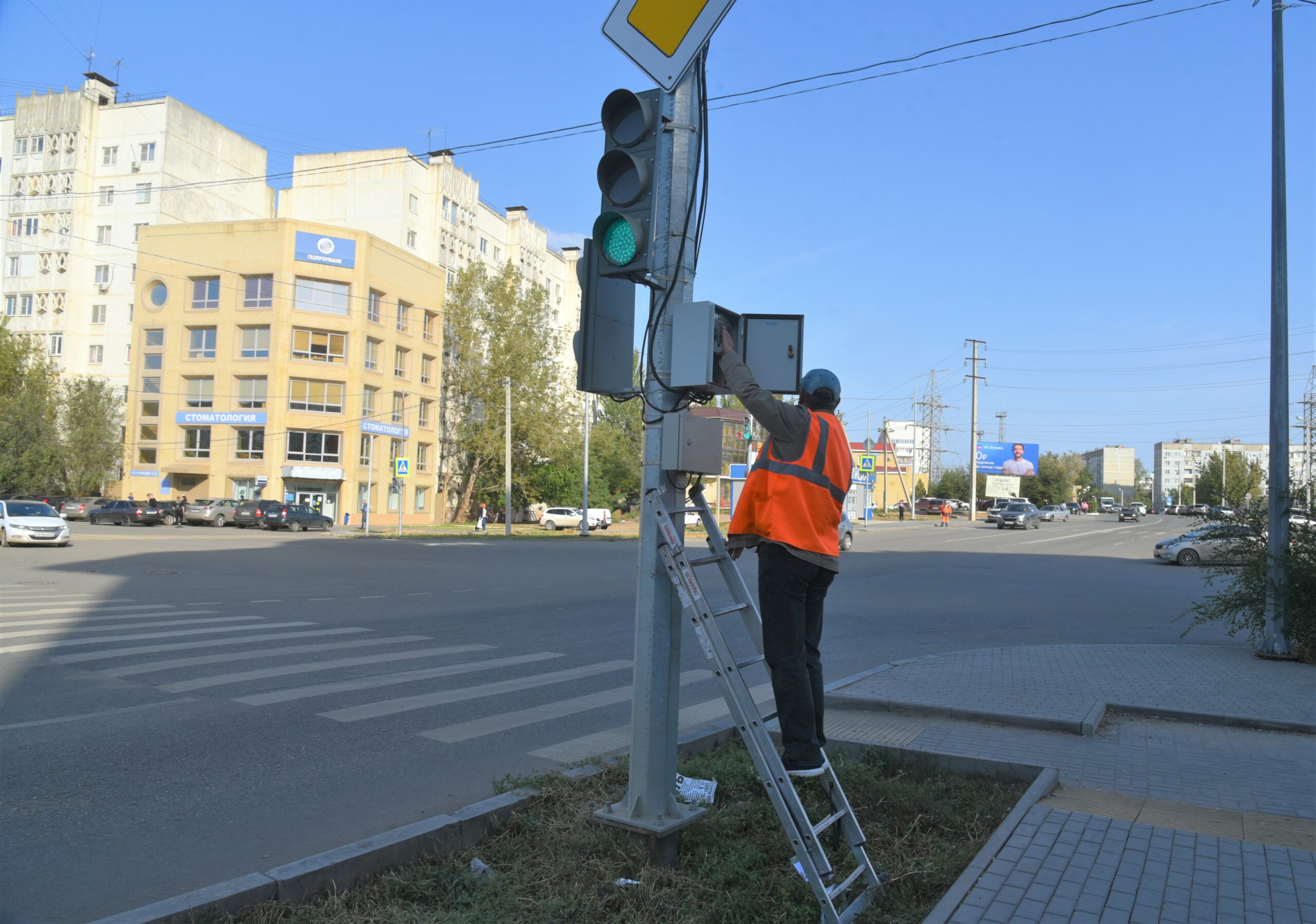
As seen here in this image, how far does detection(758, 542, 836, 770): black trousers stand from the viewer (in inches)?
145

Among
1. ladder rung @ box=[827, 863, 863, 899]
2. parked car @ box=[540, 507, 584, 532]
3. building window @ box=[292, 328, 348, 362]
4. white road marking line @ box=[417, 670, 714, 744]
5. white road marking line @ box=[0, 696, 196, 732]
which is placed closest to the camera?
ladder rung @ box=[827, 863, 863, 899]

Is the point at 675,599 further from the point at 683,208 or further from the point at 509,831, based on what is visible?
the point at 683,208

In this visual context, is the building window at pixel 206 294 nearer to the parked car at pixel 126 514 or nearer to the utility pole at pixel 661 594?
the parked car at pixel 126 514

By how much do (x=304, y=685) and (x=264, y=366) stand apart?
164ft

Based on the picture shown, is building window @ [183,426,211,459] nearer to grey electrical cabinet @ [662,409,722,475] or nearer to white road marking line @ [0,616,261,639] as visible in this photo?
white road marking line @ [0,616,261,639]

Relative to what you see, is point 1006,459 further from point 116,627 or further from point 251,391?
point 116,627

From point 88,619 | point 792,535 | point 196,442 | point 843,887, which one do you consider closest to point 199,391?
point 196,442

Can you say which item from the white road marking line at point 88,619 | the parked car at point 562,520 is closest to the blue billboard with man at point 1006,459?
the parked car at point 562,520

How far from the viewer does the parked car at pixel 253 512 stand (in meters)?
45.1

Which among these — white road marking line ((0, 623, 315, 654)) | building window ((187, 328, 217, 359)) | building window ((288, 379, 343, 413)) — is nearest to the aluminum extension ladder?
white road marking line ((0, 623, 315, 654))

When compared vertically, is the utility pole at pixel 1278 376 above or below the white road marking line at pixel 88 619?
above

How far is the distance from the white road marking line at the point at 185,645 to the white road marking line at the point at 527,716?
13.9 feet

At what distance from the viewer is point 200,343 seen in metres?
54.9

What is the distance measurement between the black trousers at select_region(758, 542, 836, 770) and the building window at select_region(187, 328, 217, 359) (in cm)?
5782
